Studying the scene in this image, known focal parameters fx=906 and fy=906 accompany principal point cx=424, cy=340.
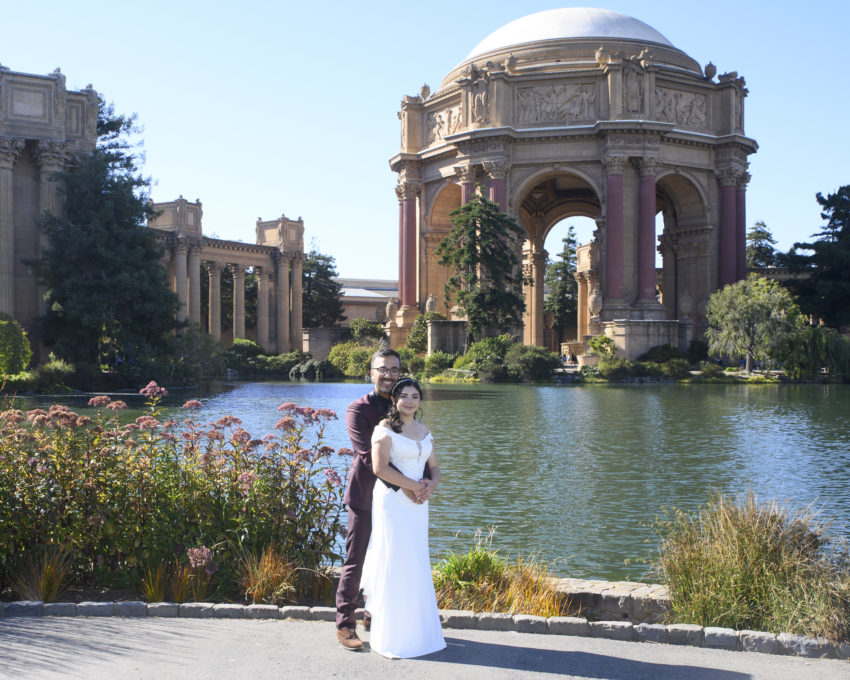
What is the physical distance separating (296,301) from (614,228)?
95.2 ft

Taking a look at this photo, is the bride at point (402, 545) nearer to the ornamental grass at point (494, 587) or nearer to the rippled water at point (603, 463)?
the ornamental grass at point (494, 587)

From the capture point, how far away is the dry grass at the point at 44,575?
6285 mm

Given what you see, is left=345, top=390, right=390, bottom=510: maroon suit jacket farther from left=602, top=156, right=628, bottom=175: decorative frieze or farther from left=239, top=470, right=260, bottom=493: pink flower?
left=602, top=156, right=628, bottom=175: decorative frieze

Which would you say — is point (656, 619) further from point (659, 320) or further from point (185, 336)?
point (659, 320)

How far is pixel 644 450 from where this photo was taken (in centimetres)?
1603

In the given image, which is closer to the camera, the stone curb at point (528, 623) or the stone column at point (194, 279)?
the stone curb at point (528, 623)

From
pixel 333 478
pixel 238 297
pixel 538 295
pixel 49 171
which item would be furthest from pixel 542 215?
pixel 333 478

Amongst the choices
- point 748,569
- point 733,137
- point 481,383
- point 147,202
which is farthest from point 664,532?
point 733,137

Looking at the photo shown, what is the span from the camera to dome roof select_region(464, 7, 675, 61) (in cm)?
5522

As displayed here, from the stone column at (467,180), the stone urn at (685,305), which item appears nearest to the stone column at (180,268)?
the stone column at (467,180)

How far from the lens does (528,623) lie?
19.1 ft

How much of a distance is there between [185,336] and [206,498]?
31.8 m

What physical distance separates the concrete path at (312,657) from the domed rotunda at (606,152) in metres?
41.5

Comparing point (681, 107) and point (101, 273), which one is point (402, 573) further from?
point (681, 107)
